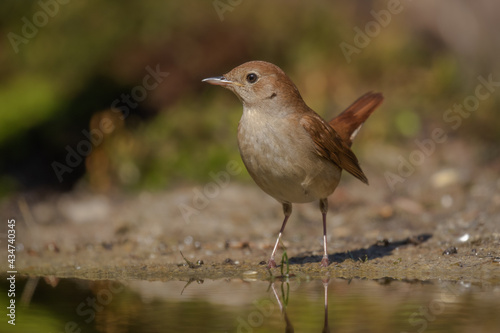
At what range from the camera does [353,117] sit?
784 cm

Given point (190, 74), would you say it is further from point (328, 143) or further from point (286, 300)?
point (286, 300)

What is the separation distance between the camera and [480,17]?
12367 millimetres

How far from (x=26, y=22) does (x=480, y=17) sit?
7.59m

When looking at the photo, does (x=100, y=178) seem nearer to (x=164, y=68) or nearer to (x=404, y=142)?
(x=164, y=68)

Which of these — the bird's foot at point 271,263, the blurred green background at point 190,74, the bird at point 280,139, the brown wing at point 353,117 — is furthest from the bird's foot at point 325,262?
the blurred green background at point 190,74

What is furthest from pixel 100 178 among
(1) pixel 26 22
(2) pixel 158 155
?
(1) pixel 26 22

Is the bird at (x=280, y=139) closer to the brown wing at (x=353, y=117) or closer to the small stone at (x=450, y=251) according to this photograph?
the brown wing at (x=353, y=117)

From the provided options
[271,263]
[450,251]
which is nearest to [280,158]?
[271,263]

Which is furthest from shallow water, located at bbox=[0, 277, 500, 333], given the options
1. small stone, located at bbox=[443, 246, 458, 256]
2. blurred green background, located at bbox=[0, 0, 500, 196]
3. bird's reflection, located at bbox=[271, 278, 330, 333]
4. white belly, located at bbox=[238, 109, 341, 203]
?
blurred green background, located at bbox=[0, 0, 500, 196]

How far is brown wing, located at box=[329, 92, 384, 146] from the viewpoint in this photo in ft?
25.1

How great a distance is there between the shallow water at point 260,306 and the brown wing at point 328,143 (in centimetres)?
126

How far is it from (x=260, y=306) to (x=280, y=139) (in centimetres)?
179

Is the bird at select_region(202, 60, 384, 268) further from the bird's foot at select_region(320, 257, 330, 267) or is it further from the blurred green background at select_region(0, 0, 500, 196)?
the blurred green background at select_region(0, 0, 500, 196)

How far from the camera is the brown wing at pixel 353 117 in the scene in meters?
7.66
